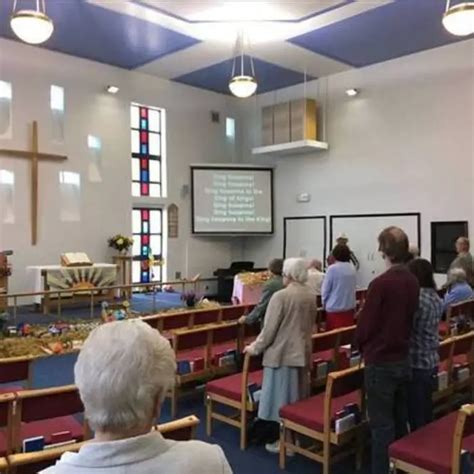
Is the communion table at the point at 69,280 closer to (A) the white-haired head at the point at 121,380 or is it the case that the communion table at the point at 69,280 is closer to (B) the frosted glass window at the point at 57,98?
(B) the frosted glass window at the point at 57,98

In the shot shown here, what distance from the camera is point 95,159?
409 inches

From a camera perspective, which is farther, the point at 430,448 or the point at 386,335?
the point at 386,335

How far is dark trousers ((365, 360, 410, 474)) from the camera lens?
8.63ft

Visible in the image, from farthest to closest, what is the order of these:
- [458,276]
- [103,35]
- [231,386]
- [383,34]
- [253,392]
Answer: [103,35], [383,34], [458,276], [231,386], [253,392]

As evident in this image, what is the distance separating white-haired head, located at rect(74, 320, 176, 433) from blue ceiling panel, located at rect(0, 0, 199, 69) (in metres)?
7.47

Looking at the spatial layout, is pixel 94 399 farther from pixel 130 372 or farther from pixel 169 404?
pixel 169 404

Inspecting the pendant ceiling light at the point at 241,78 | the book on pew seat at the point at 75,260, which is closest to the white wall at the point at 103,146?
the book on pew seat at the point at 75,260

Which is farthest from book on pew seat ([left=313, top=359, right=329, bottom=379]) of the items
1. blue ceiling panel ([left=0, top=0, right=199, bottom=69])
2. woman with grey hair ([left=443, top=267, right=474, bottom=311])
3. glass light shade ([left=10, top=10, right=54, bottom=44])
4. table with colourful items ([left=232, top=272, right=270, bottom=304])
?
blue ceiling panel ([left=0, top=0, right=199, bottom=69])

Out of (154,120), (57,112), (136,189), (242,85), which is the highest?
(154,120)

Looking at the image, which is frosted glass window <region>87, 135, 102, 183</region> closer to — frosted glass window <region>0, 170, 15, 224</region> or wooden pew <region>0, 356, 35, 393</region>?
frosted glass window <region>0, 170, 15, 224</region>

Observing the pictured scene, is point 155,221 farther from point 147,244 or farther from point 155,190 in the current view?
point 155,190

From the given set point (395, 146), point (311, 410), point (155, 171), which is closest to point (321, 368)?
point (311, 410)

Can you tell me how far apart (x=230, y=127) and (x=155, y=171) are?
7.63 ft

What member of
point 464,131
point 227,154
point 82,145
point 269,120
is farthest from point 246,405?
point 227,154
